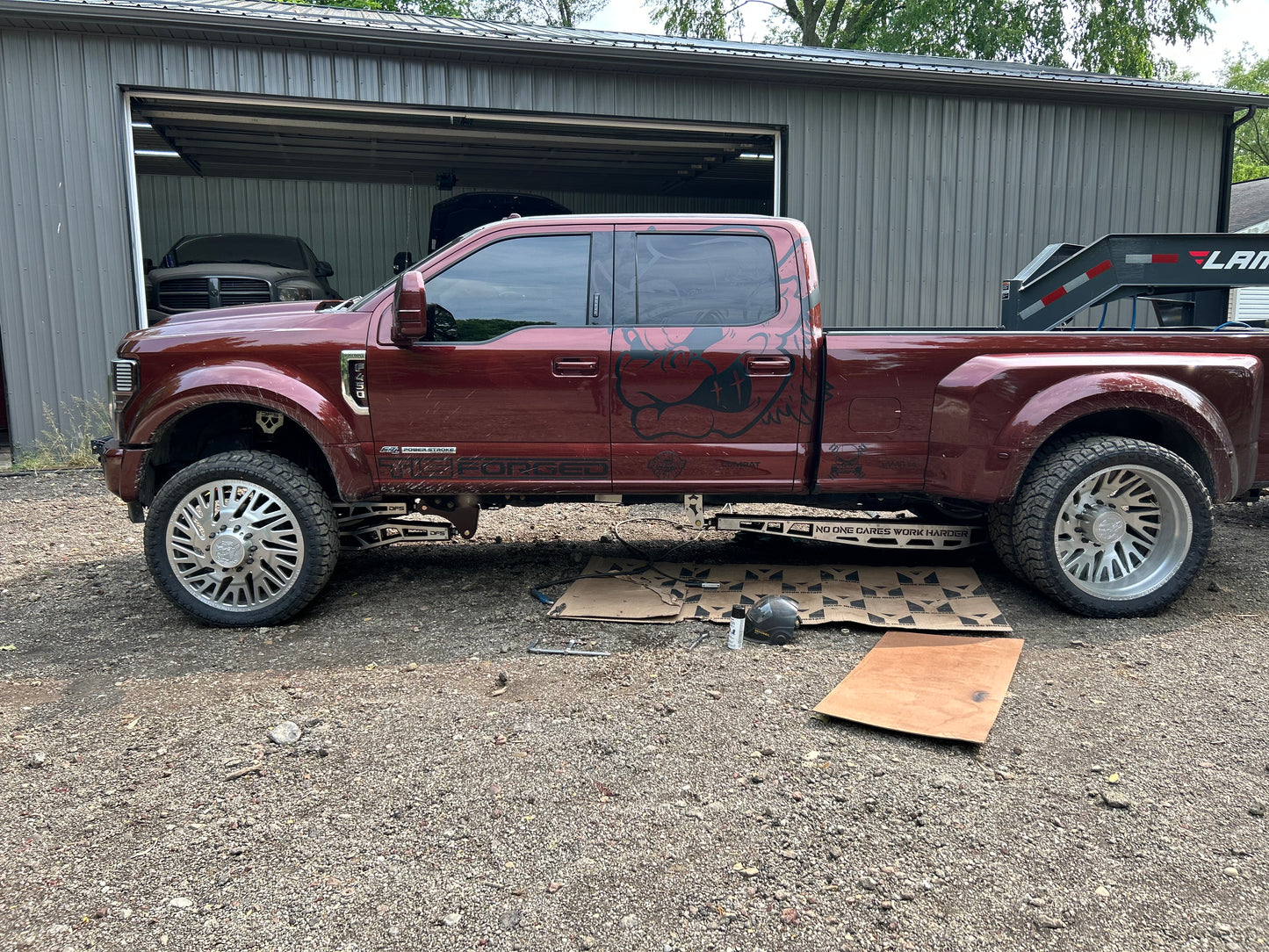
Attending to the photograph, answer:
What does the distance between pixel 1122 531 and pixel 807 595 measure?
5.19ft

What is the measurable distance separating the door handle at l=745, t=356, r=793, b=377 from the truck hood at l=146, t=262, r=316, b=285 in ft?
27.0

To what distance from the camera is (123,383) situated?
14.1 ft

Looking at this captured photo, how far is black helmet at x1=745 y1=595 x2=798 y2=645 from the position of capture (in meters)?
4.10

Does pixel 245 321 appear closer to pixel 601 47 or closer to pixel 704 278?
pixel 704 278

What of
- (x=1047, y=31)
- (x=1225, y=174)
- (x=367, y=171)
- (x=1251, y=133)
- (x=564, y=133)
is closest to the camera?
(x=1225, y=174)

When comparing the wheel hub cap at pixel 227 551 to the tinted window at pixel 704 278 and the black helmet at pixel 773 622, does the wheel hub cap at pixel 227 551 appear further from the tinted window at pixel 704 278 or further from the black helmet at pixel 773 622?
the black helmet at pixel 773 622

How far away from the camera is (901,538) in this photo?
4641mm

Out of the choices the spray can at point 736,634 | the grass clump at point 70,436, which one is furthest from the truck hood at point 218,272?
the spray can at point 736,634

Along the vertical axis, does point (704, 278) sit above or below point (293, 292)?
below

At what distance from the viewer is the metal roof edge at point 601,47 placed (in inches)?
321

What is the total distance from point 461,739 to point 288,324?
2328 mm

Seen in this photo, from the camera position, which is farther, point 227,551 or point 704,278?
point 704,278

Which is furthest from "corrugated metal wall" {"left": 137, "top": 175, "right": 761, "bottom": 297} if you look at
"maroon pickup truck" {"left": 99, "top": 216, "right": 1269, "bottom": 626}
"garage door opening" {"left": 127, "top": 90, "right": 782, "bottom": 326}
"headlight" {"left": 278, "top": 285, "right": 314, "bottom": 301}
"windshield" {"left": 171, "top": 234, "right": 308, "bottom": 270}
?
"maroon pickup truck" {"left": 99, "top": 216, "right": 1269, "bottom": 626}

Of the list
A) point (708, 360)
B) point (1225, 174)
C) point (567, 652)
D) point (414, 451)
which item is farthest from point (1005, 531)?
point (1225, 174)
